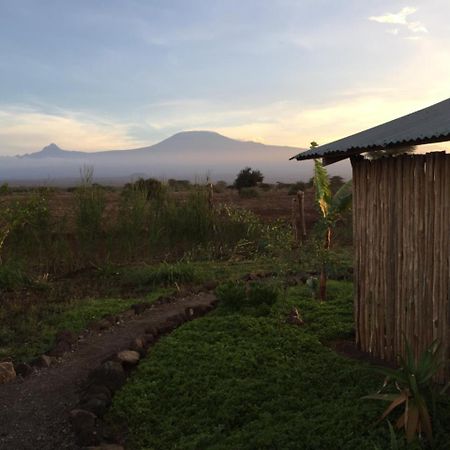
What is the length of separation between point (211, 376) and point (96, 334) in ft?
7.77

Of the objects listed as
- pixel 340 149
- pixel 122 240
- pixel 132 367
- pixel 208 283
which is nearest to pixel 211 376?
pixel 132 367

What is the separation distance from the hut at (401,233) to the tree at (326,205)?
2247 mm

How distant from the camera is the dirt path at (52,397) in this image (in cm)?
433

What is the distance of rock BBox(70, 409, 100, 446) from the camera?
4164mm

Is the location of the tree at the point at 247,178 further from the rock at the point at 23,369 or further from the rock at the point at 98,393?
the rock at the point at 98,393

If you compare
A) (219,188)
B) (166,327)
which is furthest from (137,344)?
(219,188)

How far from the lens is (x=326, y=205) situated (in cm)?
838

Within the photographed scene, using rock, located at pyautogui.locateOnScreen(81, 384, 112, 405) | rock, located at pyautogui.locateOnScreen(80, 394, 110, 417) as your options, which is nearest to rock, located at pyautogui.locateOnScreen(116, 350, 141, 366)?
rock, located at pyautogui.locateOnScreen(81, 384, 112, 405)

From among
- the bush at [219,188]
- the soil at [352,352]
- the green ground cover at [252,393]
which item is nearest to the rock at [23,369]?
the green ground cover at [252,393]

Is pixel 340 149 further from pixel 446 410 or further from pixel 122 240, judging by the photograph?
pixel 122 240

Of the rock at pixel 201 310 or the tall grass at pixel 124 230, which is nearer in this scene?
the rock at pixel 201 310

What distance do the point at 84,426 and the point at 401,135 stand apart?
3.46 meters

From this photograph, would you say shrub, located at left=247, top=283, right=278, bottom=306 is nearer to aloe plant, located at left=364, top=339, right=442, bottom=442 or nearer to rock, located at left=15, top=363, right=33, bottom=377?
rock, located at left=15, top=363, right=33, bottom=377

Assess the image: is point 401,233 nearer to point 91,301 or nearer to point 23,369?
point 23,369
